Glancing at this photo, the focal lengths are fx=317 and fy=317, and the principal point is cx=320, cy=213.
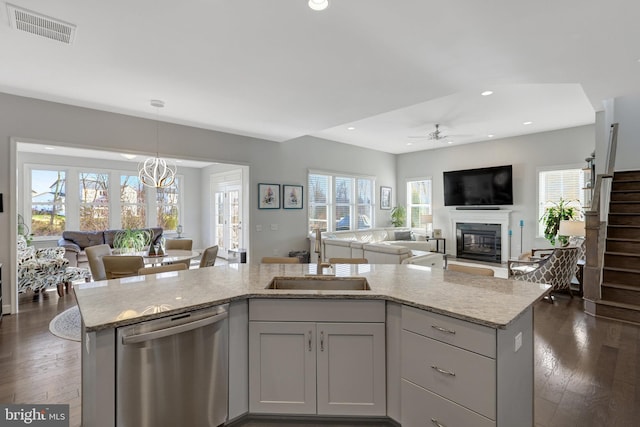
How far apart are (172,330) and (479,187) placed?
8098mm

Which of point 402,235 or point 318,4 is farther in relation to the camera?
point 402,235

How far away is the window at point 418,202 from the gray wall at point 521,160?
0.86ft

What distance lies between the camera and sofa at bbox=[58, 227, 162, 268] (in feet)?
21.5

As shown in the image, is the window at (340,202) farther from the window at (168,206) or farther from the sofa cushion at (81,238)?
the sofa cushion at (81,238)

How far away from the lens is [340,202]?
8461 millimetres

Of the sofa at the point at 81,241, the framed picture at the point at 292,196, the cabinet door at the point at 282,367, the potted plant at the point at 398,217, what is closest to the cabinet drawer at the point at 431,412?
the cabinet door at the point at 282,367

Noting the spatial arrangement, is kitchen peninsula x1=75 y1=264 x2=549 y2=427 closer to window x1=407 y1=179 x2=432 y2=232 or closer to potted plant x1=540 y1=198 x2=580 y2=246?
potted plant x1=540 y1=198 x2=580 y2=246

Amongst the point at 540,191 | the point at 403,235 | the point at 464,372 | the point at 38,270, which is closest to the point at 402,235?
the point at 403,235

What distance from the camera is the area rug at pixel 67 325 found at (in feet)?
11.4

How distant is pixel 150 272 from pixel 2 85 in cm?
326

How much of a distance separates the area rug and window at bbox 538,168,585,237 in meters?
8.65

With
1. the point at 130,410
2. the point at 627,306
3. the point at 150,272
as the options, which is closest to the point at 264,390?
the point at 130,410

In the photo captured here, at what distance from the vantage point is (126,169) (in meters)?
8.84

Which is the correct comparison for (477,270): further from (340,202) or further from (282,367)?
(340,202)
